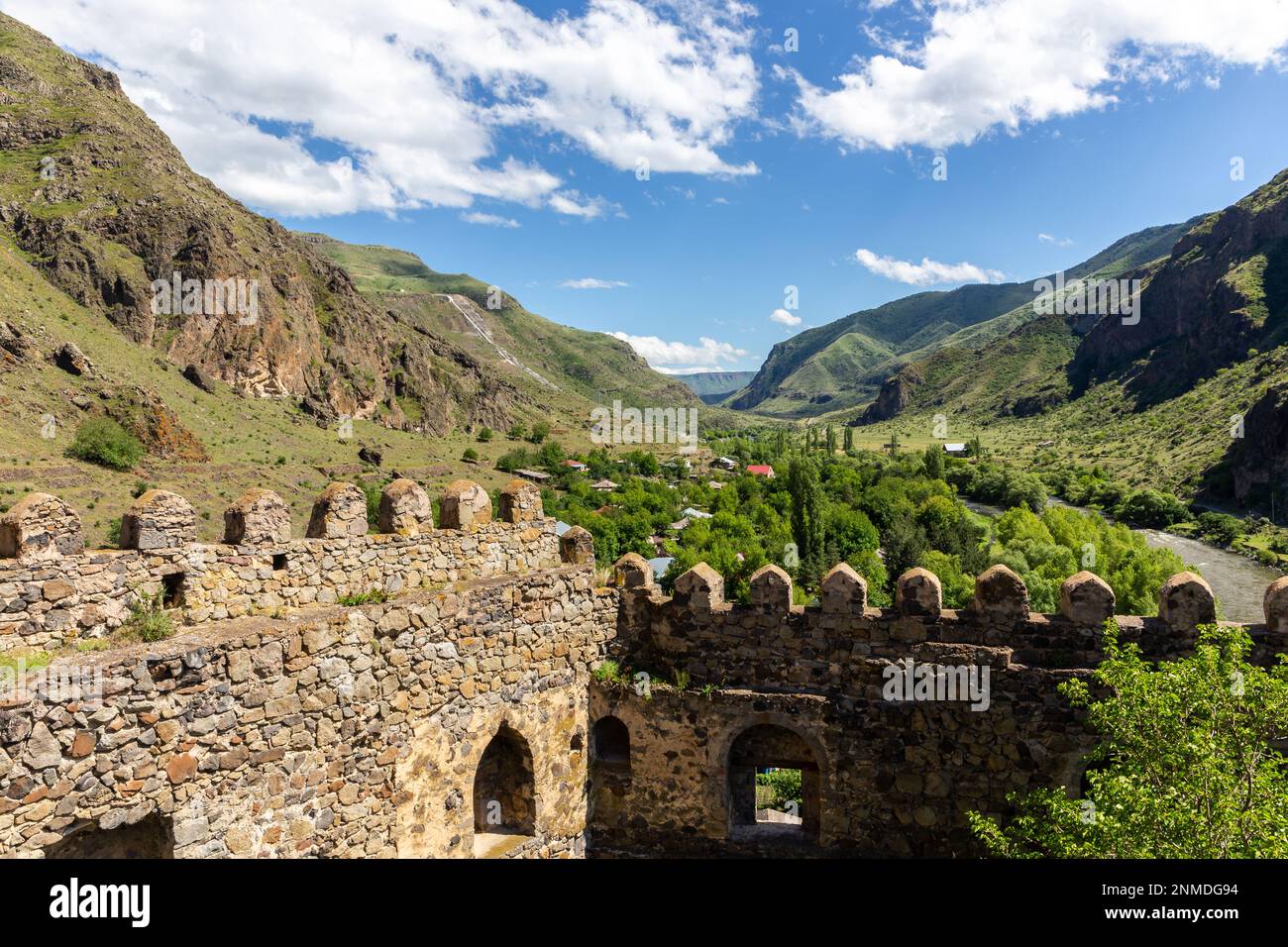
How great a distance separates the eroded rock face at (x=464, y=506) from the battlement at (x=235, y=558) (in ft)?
0.04

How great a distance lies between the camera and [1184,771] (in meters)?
6.05

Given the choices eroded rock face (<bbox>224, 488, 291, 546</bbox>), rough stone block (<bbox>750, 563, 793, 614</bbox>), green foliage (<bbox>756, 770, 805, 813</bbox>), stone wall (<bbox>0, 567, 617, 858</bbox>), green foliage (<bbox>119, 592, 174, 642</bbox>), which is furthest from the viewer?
green foliage (<bbox>756, 770, 805, 813</bbox>)

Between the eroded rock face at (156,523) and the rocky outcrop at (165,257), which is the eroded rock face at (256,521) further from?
the rocky outcrop at (165,257)

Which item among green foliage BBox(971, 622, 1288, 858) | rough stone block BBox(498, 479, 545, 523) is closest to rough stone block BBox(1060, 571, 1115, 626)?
green foliage BBox(971, 622, 1288, 858)

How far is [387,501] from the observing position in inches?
312

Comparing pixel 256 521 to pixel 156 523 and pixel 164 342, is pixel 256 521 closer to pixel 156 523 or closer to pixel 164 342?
pixel 156 523

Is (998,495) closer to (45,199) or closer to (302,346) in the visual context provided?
(302,346)

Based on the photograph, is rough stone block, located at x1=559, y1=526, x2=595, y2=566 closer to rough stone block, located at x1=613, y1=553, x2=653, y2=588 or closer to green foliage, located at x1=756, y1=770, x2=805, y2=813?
rough stone block, located at x1=613, y1=553, x2=653, y2=588

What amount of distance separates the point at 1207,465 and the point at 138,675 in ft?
344

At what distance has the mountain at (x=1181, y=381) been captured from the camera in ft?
266

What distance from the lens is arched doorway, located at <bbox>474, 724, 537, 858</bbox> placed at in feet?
28.9

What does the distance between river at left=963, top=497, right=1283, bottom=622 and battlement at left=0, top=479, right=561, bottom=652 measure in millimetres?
49452

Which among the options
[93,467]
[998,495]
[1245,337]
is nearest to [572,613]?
[93,467]

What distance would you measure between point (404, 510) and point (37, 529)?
3.23m
